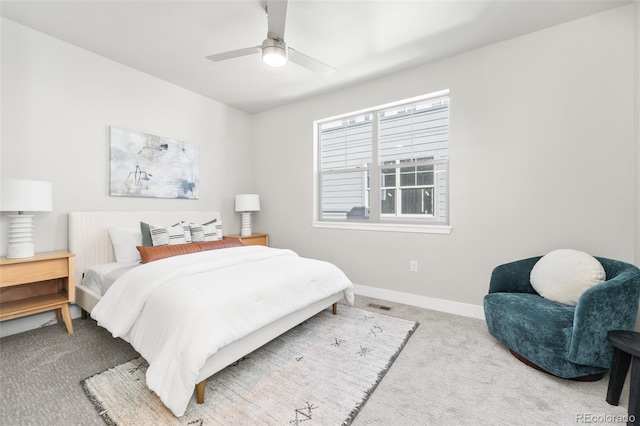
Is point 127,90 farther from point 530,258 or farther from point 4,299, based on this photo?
point 530,258

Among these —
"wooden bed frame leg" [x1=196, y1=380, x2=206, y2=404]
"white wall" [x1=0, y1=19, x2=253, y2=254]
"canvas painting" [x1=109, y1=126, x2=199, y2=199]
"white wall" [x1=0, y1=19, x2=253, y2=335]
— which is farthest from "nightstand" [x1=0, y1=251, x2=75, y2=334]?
"wooden bed frame leg" [x1=196, y1=380, x2=206, y2=404]

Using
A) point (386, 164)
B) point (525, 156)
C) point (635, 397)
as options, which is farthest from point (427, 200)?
point (635, 397)

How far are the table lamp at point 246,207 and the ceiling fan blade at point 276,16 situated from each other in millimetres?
2416

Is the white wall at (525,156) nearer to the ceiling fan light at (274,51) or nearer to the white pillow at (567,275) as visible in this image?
the white pillow at (567,275)

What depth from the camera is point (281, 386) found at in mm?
1695

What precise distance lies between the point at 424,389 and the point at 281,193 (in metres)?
3.22

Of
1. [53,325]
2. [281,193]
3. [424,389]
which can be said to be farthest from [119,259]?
[424,389]

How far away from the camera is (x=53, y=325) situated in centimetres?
256

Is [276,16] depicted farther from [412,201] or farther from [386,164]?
[412,201]

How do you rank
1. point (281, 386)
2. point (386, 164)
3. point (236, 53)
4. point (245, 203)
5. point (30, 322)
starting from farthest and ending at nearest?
point (245, 203), point (386, 164), point (30, 322), point (236, 53), point (281, 386)

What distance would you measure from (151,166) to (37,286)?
5.19ft

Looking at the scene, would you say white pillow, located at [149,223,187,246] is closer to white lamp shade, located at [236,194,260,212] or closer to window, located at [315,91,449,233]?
white lamp shade, located at [236,194,260,212]

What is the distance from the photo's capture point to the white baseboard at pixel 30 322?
2.37 metres

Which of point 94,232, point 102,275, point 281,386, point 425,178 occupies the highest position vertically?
point 425,178
